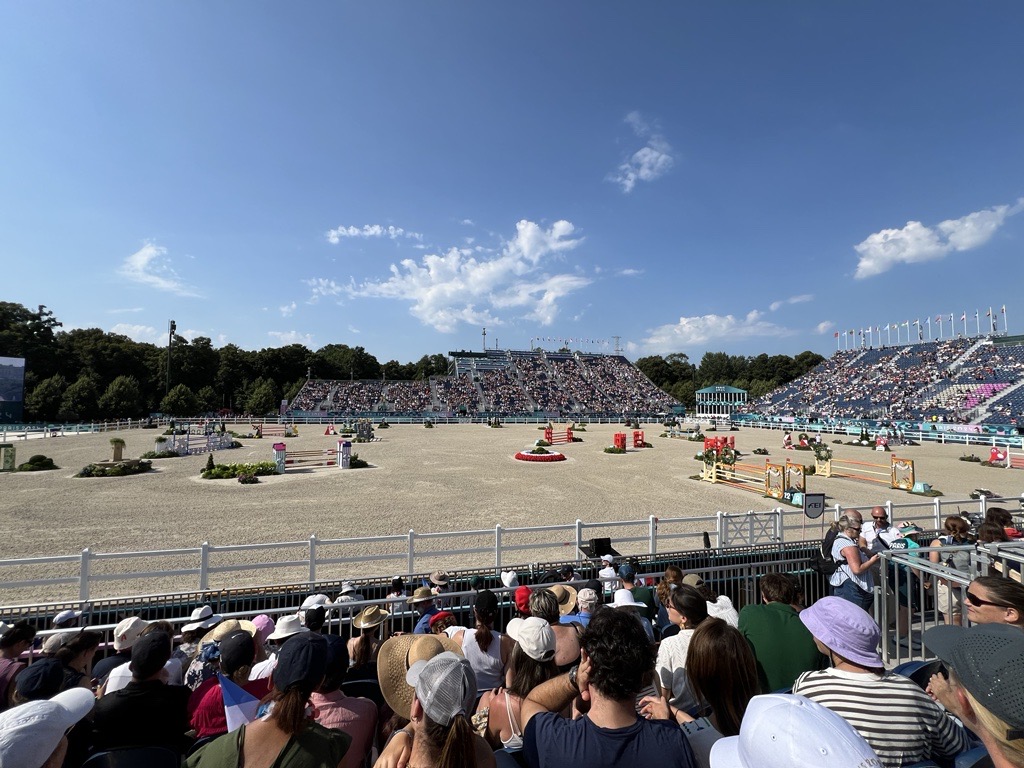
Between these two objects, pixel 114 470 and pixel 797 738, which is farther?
pixel 114 470

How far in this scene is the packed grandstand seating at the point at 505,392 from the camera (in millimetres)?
70750

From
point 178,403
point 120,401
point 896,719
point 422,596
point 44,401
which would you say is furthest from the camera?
point 178,403

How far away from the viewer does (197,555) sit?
10.5 meters

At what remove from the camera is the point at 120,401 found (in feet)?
182

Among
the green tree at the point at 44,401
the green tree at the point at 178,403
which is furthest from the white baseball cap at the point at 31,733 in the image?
the green tree at the point at 44,401

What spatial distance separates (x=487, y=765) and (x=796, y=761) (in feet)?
4.10

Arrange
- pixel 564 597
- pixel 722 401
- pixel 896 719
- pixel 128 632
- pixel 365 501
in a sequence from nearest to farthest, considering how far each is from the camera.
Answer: pixel 896 719
pixel 128 632
pixel 564 597
pixel 365 501
pixel 722 401

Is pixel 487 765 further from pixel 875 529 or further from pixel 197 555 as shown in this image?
pixel 197 555

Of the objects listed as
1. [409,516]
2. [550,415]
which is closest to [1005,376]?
[550,415]

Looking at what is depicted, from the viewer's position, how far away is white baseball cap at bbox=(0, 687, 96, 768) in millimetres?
1912

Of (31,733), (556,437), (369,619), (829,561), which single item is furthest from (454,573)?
(556,437)

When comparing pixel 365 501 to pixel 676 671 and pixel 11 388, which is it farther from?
pixel 11 388

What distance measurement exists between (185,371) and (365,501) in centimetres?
7927

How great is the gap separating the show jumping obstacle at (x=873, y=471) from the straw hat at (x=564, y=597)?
804 inches
